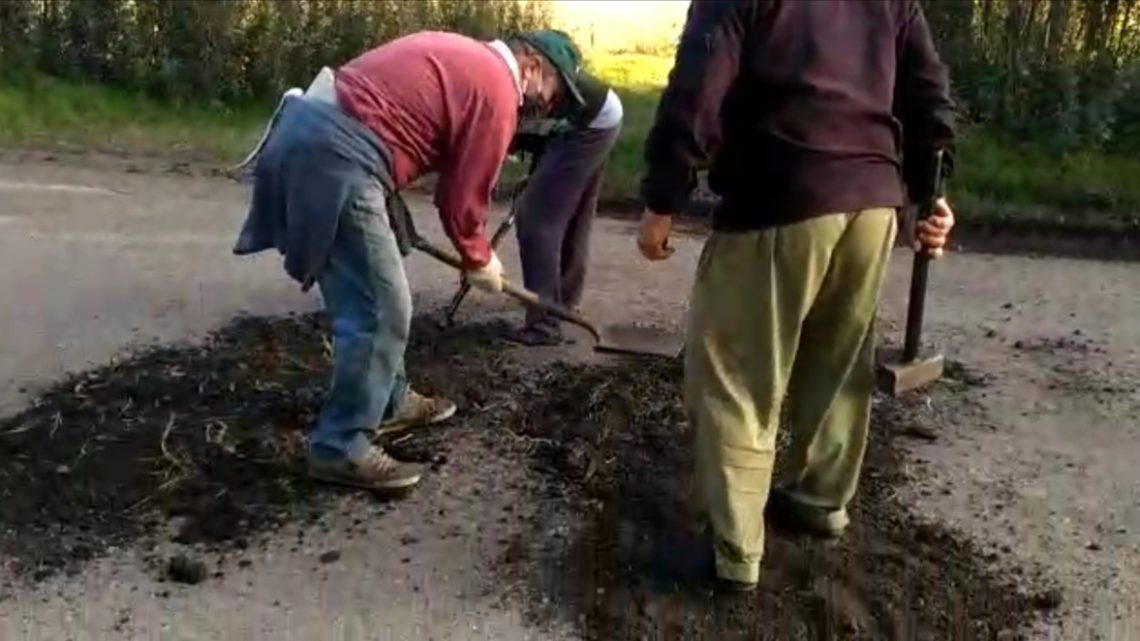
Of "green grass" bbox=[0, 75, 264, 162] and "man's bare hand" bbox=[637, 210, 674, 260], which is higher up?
"man's bare hand" bbox=[637, 210, 674, 260]

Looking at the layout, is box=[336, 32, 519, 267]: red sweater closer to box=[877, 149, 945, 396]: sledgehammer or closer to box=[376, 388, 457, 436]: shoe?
box=[376, 388, 457, 436]: shoe

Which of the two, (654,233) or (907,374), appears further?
(907,374)

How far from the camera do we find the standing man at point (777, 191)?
3514 mm

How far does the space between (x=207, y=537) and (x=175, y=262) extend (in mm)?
3029

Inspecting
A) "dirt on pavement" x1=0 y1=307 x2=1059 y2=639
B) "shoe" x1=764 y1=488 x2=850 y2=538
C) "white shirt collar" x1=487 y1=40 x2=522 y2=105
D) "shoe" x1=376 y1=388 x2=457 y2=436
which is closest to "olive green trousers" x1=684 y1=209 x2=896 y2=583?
"dirt on pavement" x1=0 y1=307 x2=1059 y2=639

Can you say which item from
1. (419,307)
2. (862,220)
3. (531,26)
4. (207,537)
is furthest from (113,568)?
(531,26)

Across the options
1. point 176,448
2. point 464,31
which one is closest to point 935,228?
point 176,448

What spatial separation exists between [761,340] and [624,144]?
5614 millimetres

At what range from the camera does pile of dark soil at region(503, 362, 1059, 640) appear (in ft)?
12.5

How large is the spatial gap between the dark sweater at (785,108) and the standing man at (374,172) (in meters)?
0.80

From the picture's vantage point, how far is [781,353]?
374 cm

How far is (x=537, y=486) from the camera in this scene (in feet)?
15.2

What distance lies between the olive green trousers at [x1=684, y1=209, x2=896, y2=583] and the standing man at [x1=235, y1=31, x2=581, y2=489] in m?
0.84

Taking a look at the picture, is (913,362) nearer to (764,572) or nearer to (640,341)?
(640,341)
